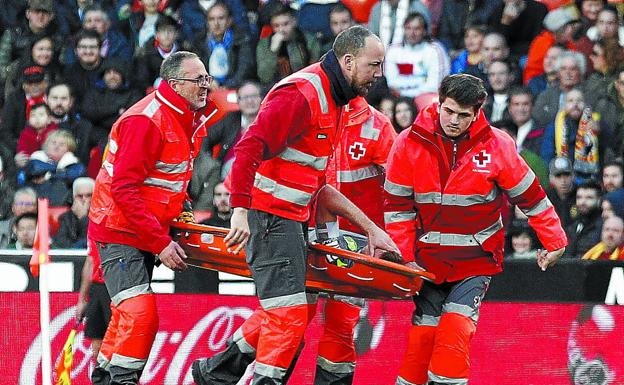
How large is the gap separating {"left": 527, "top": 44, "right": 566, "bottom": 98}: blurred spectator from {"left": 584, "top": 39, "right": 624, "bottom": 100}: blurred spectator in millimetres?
317


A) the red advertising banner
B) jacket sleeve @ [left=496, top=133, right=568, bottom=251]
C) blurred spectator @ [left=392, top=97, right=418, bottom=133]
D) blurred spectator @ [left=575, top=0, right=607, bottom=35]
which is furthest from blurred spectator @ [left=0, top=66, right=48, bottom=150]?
jacket sleeve @ [left=496, top=133, right=568, bottom=251]

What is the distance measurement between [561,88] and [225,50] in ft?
10.6

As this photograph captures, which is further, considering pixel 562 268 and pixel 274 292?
pixel 562 268

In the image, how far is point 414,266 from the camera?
8.23 metres

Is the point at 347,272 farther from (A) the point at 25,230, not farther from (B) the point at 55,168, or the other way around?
(B) the point at 55,168

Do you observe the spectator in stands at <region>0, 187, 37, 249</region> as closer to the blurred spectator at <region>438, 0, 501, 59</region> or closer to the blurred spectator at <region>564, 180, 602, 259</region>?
the blurred spectator at <region>438, 0, 501, 59</region>

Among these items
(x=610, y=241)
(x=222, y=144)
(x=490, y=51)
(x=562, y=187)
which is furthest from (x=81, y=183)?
(x=610, y=241)

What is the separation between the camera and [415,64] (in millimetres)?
12586

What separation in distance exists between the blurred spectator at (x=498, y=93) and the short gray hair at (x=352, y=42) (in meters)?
4.60

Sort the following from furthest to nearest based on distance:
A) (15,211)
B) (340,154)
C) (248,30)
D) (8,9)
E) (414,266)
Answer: (8,9)
(248,30)
(15,211)
(340,154)
(414,266)

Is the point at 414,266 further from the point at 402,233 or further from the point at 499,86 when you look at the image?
the point at 499,86

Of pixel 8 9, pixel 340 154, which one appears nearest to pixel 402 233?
pixel 340 154

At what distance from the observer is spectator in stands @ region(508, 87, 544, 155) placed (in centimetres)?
1182

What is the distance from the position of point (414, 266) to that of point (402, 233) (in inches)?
8.9
